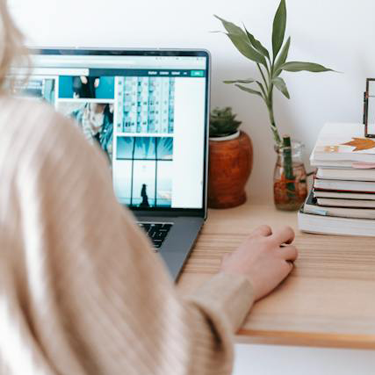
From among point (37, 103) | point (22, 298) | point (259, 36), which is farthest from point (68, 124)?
point (259, 36)

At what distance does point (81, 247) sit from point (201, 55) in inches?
26.6

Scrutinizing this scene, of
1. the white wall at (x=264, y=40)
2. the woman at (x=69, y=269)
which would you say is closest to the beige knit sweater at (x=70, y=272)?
the woman at (x=69, y=269)

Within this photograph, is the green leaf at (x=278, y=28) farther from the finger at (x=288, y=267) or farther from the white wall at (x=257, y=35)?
the finger at (x=288, y=267)

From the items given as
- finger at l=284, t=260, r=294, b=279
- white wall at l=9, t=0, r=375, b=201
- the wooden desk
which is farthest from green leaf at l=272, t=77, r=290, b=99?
finger at l=284, t=260, r=294, b=279

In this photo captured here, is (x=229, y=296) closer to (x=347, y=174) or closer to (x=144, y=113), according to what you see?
(x=347, y=174)

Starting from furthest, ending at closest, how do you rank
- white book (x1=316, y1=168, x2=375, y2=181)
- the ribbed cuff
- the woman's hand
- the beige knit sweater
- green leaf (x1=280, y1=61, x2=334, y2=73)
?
green leaf (x1=280, y1=61, x2=334, y2=73) → white book (x1=316, y1=168, x2=375, y2=181) → the woman's hand → the ribbed cuff → the beige knit sweater

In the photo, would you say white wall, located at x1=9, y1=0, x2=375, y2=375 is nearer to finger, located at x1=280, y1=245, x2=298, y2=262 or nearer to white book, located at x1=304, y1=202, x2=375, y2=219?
white book, located at x1=304, y1=202, x2=375, y2=219

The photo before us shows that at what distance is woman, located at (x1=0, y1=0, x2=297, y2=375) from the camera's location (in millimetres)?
615

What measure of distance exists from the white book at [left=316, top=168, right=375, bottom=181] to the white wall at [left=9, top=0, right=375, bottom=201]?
0.75ft

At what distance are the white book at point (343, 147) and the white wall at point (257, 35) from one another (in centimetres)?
12

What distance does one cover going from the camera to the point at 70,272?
627 millimetres

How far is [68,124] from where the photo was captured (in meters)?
0.63

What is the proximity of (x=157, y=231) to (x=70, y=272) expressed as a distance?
1.76ft

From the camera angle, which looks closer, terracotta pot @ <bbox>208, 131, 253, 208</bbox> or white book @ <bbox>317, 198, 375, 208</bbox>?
white book @ <bbox>317, 198, 375, 208</bbox>
